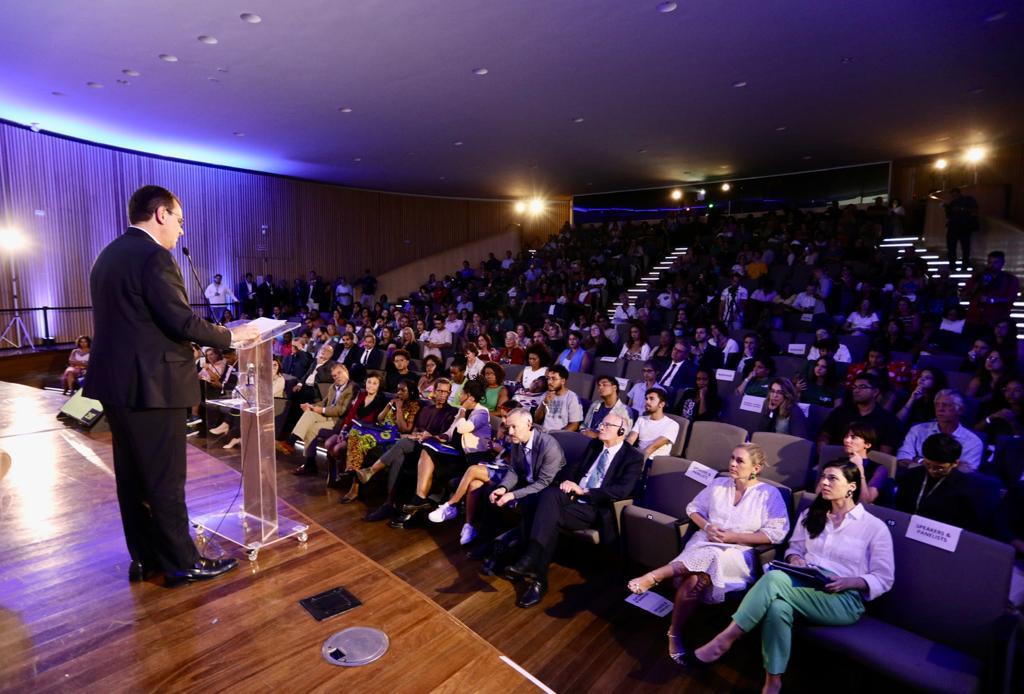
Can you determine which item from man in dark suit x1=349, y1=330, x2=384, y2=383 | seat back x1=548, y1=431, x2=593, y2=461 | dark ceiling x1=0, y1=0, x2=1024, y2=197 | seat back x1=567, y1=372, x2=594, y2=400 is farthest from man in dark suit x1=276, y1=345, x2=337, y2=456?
dark ceiling x1=0, y1=0, x2=1024, y2=197

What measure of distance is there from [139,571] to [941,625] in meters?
2.98

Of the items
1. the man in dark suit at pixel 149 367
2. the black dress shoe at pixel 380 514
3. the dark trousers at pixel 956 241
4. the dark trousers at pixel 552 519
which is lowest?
the black dress shoe at pixel 380 514

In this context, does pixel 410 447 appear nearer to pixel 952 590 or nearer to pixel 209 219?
pixel 952 590

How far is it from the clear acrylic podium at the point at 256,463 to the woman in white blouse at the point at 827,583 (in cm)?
184

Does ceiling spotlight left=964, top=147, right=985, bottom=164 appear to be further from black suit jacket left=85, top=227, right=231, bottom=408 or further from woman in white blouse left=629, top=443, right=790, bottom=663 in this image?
black suit jacket left=85, top=227, right=231, bottom=408

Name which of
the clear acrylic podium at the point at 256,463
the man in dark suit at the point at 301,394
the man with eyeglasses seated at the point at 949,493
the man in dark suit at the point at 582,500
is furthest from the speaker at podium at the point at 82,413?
the man with eyeglasses seated at the point at 949,493

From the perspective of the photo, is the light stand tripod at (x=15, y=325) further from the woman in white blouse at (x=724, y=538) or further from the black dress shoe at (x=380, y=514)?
the woman in white blouse at (x=724, y=538)

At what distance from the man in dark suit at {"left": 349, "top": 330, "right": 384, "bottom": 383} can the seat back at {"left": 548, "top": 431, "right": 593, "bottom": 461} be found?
338 cm

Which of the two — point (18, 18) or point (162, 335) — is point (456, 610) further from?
point (18, 18)

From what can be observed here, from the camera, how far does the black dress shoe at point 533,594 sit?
2913 millimetres

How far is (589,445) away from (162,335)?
251 centimetres

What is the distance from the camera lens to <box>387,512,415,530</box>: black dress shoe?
3.88 meters

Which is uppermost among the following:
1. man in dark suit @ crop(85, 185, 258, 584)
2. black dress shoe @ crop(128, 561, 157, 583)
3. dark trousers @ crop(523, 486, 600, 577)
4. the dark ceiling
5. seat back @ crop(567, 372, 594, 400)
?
the dark ceiling

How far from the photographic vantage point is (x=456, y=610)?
2877 mm
